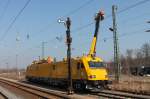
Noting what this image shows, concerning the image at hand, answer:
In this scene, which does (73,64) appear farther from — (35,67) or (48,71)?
(35,67)

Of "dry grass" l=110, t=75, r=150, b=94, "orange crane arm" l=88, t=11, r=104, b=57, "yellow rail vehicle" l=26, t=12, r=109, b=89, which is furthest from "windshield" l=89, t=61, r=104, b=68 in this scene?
"dry grass" l=110, t=75, r=150, b=94

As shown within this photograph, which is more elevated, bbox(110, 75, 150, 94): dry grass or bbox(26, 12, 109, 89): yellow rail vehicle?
Answer: bbox(26, 12, 109, 89): yellow rail vehicle

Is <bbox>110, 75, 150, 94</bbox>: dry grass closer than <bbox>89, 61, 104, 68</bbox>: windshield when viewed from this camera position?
Yes

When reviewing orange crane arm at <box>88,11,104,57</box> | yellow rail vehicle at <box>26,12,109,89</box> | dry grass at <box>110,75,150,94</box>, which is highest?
orange crane arm at <box>88,11,104,57</box>

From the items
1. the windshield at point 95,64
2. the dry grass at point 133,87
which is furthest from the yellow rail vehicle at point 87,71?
the dry grass at point 133,87

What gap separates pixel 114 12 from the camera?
4403 cm

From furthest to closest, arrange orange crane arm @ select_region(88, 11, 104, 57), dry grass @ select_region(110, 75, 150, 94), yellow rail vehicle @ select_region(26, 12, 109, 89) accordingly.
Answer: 1. orange crane arm @ select_region(88, 11, 104, 57)
2. yellow rail vehicle @ select_region(26, 12, 109, 89)
3. dry grass @ select_region(110, 75, 150, 94)

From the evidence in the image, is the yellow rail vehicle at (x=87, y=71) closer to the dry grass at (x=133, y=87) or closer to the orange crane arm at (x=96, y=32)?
the orange crane arm at (x=96, y=32)

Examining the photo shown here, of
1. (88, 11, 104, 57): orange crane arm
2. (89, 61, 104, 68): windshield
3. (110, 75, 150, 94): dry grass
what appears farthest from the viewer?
(88, 11, 104, 57): orange crane arm

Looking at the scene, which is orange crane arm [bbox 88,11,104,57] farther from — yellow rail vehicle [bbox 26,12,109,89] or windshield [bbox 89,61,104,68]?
windshield [bbox 89,61,104,68]

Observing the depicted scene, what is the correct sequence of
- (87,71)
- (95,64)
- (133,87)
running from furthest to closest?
(133,87) < (95,64) < (87,71)

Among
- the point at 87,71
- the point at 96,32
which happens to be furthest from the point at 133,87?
the point at 96,32

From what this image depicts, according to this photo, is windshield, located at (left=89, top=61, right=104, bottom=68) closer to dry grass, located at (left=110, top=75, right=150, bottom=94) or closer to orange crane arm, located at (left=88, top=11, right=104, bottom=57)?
orange crane arm, located at (left=88, top=11, right=104, bottom=57)

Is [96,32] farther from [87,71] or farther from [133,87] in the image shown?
[87,71]
